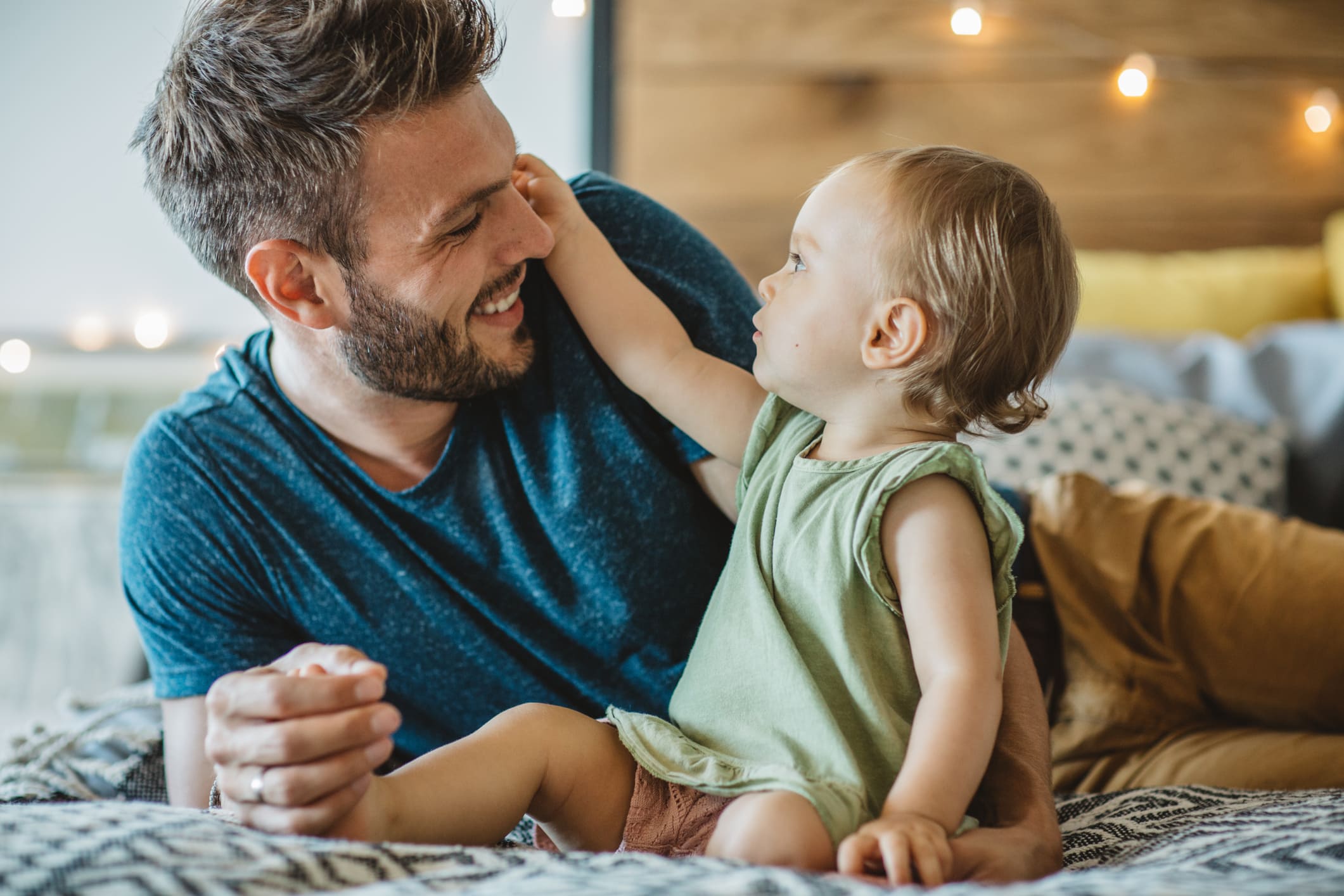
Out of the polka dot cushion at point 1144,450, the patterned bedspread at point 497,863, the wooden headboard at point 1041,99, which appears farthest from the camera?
the wooden headboard at point 1041,99

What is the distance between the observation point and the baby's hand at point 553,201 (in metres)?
1.14

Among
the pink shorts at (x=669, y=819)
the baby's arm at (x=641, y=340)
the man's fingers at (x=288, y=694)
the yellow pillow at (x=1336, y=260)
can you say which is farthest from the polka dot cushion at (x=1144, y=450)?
the man's fingers at (x=288, y=694)

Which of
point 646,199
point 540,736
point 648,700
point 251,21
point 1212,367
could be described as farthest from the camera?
point 1212,367

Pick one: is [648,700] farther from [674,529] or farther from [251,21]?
[251,21]

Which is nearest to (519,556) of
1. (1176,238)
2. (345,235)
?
(345,235)

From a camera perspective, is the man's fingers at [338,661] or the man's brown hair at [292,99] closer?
the man's fingers at [338,661]

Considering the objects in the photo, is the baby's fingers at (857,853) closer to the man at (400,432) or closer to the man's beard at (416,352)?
the man at (400,432)

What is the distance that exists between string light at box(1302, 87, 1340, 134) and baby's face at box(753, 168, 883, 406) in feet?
6.14

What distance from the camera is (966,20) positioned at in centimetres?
230

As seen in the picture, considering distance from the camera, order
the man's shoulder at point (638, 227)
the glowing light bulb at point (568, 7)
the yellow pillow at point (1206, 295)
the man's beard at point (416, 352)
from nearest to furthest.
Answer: the man's beard at point (416, 352), the man's shoulder at point (638, 227), the glowing light bulb at point (568, 7), the yellow pillow at point (1206, 295)

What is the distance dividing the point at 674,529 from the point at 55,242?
185 cm

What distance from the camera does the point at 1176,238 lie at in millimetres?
2391

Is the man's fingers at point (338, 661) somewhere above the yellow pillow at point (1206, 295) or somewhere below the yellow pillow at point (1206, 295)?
below

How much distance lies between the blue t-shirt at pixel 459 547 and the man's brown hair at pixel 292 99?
8.3 inches
